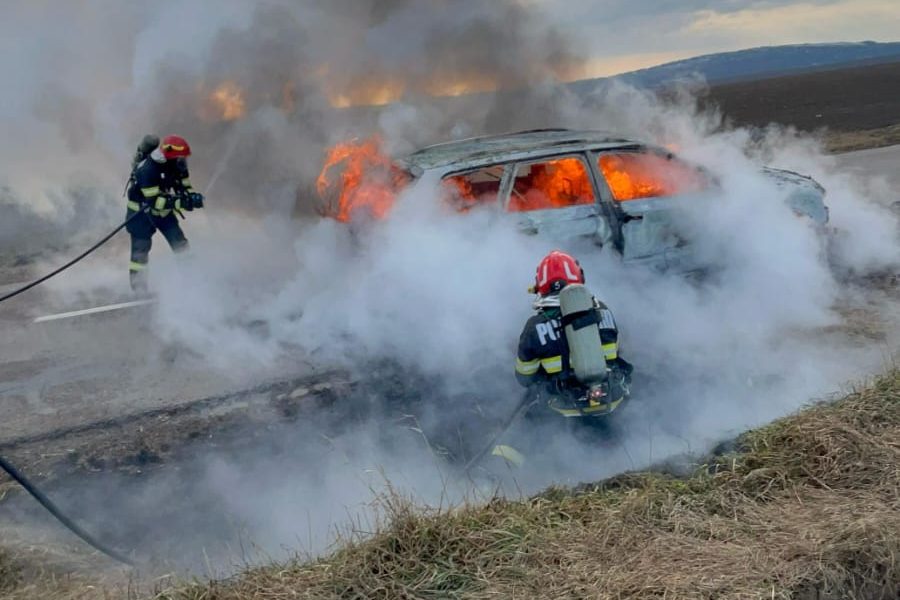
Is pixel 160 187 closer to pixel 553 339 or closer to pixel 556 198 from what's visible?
pixel 556 198

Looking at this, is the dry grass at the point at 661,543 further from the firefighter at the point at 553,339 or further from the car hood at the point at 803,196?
the car hood at the point at 803,196

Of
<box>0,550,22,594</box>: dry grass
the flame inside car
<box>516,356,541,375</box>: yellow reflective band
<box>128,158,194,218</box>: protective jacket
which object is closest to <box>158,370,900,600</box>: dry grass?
<box>516,356,541,375</box>: yellow reflective band

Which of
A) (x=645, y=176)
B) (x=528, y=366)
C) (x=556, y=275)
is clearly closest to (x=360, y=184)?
(x=645, y=176)

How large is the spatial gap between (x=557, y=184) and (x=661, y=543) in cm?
384

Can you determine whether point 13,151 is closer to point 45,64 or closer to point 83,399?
point 45,64

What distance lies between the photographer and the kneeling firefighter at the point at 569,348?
152 inches

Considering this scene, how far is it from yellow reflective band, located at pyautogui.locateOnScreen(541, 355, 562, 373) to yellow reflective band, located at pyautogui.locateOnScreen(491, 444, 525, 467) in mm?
508

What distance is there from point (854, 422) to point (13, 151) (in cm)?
1125

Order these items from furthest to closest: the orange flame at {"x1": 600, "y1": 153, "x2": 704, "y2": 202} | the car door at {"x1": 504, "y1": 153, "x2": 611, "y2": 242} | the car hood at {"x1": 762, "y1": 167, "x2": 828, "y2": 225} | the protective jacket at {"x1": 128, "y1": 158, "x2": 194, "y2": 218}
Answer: the protective jacket at {"x1": 128, "y1": 158, "x2": 194, "y2": 218}, the car hood at {"x1": 762, "y1": 167, "x2": 828, "y2": 225}, the orange flame at {"x1": 600, "y1": 153, "x2": 704, "y2": 202}, the car door at {"x1": 504, "y1": 153, "x2": 611, "y2": 242}

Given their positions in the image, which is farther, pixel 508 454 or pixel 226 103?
pixel 226 103

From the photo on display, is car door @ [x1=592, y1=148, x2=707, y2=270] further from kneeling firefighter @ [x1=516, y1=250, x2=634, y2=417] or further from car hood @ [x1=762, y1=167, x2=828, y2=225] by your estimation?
kneeling firefighter @ [x1=516, y1=250, x2=634, y2=417]

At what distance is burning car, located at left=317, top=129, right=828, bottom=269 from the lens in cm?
594

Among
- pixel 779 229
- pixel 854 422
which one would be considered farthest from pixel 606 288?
pixel 854 422

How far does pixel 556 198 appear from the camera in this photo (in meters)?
6.41
